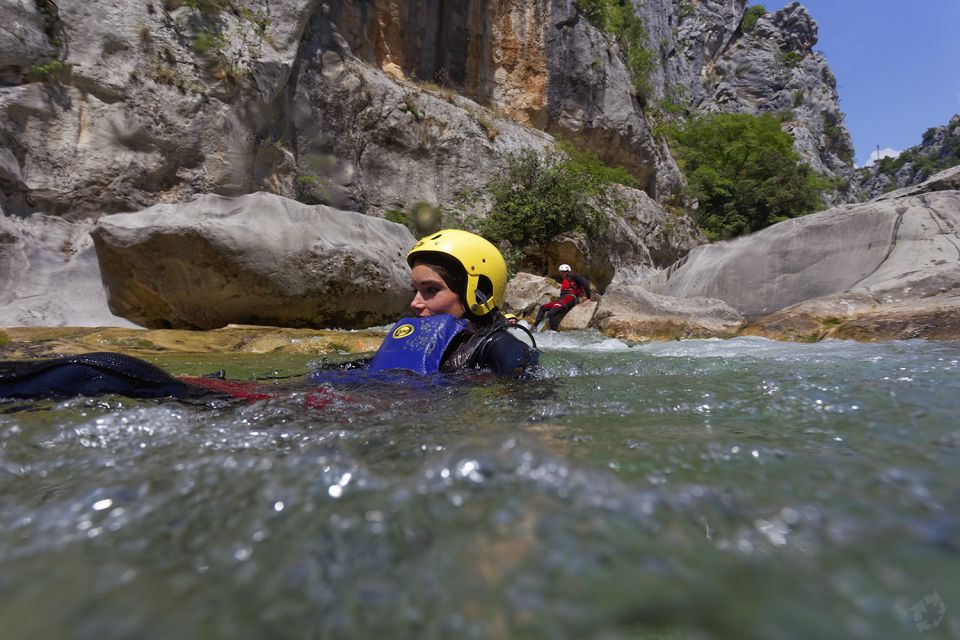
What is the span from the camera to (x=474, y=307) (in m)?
3.08

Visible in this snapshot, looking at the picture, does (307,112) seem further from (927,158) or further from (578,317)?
(927,158)

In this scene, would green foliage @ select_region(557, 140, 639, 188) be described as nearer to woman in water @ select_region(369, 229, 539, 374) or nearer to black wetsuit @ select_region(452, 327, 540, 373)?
woman in water @ select_region(369, 229, 539, 374)

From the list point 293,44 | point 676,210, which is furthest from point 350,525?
point 676,210

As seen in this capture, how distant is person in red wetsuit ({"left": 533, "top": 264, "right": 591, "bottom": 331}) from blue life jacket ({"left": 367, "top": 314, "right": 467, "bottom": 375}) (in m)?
6.92

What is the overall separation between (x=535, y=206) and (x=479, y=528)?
43.7 ft

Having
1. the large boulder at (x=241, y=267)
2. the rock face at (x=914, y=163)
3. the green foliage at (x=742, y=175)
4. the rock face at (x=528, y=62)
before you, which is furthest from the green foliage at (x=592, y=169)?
the rock face at (x=914, y=163)

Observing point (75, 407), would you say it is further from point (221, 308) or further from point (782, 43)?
point (782, 43)

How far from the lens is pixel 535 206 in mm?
13539

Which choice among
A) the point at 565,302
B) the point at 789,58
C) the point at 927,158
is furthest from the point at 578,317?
the point at 927,158

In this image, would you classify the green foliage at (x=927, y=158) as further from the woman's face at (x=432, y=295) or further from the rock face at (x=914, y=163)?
the woman's face at (x=432, y=295)

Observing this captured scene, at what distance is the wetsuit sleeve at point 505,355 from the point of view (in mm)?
2473

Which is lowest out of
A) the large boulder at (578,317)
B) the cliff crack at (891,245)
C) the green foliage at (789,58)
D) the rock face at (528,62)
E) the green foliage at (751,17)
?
the large boulder at (578,317)

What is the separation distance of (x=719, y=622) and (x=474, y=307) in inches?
101

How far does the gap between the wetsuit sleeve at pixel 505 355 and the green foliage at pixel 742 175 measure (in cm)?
2199
